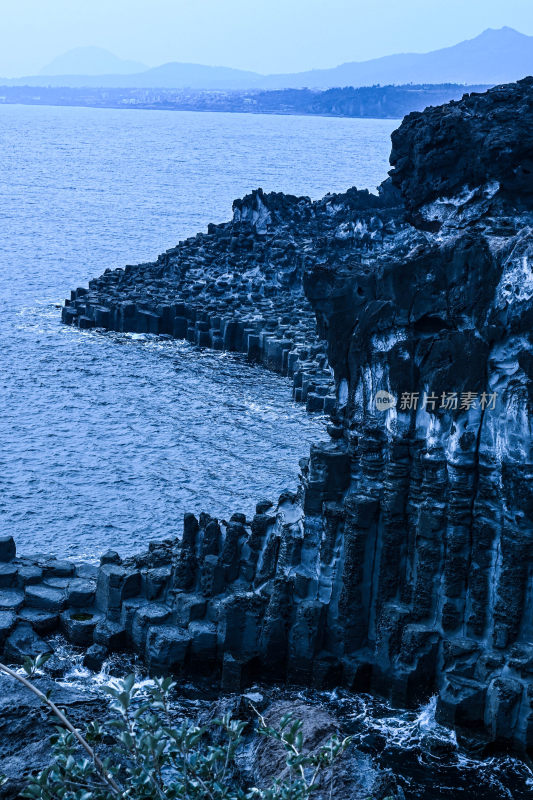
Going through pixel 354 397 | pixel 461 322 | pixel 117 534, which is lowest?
pixel 117 534

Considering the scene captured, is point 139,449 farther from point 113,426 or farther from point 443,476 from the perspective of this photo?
point 443,476

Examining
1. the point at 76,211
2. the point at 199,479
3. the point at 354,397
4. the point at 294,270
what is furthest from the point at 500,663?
the point at 76,211

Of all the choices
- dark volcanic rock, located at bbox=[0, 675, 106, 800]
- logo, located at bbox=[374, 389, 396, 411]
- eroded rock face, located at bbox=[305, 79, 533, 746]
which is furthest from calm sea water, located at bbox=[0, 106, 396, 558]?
logo, located at bbox=[374, 389, 396, 411]

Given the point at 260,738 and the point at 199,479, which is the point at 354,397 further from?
the point at 199,479

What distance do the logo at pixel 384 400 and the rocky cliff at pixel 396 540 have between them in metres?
0.03

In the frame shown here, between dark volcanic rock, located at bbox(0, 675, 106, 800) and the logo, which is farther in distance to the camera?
the logo

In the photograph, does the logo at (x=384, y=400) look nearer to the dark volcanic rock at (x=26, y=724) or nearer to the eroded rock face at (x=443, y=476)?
the eroded rock face at (x=443, y=476)

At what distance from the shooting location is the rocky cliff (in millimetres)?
21516

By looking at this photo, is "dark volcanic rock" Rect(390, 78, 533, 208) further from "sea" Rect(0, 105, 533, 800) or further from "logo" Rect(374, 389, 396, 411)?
"logo" Rect(374, 389, 396, 411)

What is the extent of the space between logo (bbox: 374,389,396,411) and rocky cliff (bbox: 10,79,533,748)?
0.03 meters

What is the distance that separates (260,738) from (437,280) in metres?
9.05

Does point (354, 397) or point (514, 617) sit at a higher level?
point (354, 397)

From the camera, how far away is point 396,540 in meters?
22.9

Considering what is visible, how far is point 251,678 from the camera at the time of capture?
23.6 m
